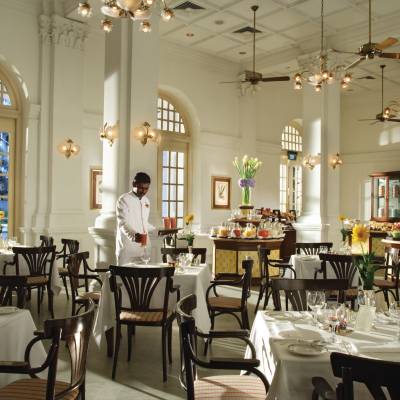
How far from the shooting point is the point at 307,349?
2.46 meters

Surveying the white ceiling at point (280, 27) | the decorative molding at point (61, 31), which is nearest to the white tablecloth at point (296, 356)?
the white ceiling at point (280, 27)

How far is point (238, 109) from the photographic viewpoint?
45.9ft

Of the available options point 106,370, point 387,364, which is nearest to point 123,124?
point 106,370

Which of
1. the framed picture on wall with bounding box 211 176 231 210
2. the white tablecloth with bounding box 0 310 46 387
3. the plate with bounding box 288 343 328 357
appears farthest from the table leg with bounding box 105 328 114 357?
the framed picture on wall with bounding box 211 176 231 210

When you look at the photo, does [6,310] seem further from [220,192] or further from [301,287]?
[220,192]

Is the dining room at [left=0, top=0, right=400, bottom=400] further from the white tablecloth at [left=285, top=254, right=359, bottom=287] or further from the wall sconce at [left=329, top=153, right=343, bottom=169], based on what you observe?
the wall sconce at [left=329, top=153, right=343, bottom=169]

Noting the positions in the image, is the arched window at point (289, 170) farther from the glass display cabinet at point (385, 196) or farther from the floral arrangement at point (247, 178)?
the floral arrangement at point (247, 178)

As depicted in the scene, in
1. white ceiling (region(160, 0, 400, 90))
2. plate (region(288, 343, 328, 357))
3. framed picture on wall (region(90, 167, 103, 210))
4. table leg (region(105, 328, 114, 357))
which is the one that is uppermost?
white ceiling (region(160, 0, 400, 90))

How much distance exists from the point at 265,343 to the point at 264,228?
6.83 metres

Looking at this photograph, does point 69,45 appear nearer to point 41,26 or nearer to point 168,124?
point 41,26

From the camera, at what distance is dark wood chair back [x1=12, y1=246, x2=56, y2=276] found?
6434 millimetres

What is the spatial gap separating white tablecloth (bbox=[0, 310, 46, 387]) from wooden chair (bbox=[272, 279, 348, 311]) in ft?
6.02

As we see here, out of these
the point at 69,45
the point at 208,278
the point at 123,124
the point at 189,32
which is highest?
the point at 189,32

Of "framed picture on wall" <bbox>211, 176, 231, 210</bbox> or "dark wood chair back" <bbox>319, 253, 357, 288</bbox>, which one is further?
"framed picture on wall" <bbox>211, 176, 231, 210</bbox>
